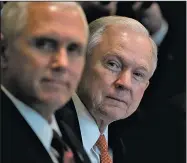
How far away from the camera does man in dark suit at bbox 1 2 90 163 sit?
0.67 m

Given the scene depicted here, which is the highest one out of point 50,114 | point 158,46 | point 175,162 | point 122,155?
point 50,114

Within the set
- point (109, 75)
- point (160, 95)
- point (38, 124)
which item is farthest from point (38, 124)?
point (160, 95)

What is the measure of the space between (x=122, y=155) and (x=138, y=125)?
7 centimetres

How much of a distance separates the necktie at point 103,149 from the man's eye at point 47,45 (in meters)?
0.27

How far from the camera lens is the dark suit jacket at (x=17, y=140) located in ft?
2.26

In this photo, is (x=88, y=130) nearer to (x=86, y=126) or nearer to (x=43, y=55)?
(x=86, y=126)

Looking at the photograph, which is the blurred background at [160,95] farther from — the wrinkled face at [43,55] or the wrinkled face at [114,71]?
the wrinkled face at [43,55]

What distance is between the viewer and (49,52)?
68cm

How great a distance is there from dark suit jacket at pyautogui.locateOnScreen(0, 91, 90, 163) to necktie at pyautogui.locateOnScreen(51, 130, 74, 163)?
0.02 meters

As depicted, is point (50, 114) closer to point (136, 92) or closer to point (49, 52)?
point (49, 52)

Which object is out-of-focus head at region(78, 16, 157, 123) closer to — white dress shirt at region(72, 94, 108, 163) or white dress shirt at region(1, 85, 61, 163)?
white dress shirt at region(72, 94, 108, 163)

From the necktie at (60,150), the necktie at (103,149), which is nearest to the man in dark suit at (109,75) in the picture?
the necktie at (103,149)

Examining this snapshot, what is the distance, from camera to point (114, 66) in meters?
0.86

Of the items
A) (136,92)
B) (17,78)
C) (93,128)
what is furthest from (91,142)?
(17,78)
